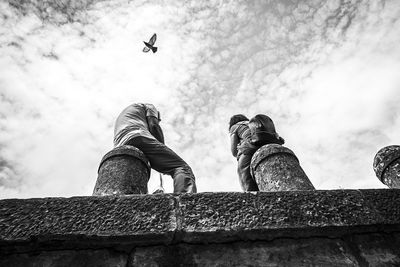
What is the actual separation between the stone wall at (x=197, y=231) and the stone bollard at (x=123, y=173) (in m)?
0.87

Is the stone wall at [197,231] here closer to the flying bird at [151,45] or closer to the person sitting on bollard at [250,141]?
the person sitting on bollard at [250,141]

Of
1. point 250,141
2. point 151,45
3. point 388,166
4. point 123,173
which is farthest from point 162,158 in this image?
point 151,45

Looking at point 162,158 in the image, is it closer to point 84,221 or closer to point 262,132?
point 262,132

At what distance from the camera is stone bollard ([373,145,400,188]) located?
297cm

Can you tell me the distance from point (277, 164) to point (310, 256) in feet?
4.99

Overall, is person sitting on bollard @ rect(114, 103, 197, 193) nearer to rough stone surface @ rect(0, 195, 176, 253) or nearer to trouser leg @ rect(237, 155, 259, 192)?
trouser leg @ rect(237, 155, 259, 192)

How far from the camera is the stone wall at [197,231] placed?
1439mm

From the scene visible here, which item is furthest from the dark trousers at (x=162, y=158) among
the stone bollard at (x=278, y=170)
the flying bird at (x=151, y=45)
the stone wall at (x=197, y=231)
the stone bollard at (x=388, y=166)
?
the flying bird at (x=151, y=45)

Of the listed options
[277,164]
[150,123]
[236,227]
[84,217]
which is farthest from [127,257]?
[150,123]

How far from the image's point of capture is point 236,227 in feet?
4.93

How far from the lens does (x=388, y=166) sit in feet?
10.0

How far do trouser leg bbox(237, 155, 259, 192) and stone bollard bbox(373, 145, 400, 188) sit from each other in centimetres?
149

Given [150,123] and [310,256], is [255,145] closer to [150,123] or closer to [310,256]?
[150,123]

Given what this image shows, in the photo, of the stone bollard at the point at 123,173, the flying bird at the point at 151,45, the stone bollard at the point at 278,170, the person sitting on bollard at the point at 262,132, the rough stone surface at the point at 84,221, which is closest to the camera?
the rough stone surface at the point at 84,221
